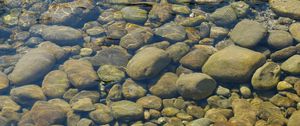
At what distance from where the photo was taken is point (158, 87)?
19.5ft

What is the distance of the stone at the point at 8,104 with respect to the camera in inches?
237

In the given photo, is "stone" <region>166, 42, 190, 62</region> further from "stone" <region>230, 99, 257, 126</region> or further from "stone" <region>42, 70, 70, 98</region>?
"stone" <region>42, 70, 70, 98</region>

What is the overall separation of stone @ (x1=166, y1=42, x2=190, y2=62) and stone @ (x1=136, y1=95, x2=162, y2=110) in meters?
0.81

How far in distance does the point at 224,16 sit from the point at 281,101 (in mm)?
2040

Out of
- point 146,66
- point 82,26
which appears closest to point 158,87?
point 146,66

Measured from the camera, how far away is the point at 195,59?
6184 mm

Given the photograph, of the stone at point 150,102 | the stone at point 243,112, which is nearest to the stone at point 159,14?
the stone at point 150,102

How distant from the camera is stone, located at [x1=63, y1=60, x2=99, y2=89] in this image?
616 centimetres

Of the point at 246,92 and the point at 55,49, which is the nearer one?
the point at 246,92

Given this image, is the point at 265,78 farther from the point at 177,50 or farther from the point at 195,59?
the point at 177,50

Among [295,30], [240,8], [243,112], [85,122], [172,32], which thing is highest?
[240,8]

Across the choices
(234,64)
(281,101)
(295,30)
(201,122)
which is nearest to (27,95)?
(201,122)

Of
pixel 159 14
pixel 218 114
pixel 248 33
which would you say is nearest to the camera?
pixel 218 114

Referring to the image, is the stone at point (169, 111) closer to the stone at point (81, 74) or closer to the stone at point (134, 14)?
the stone at point (81, 74)
